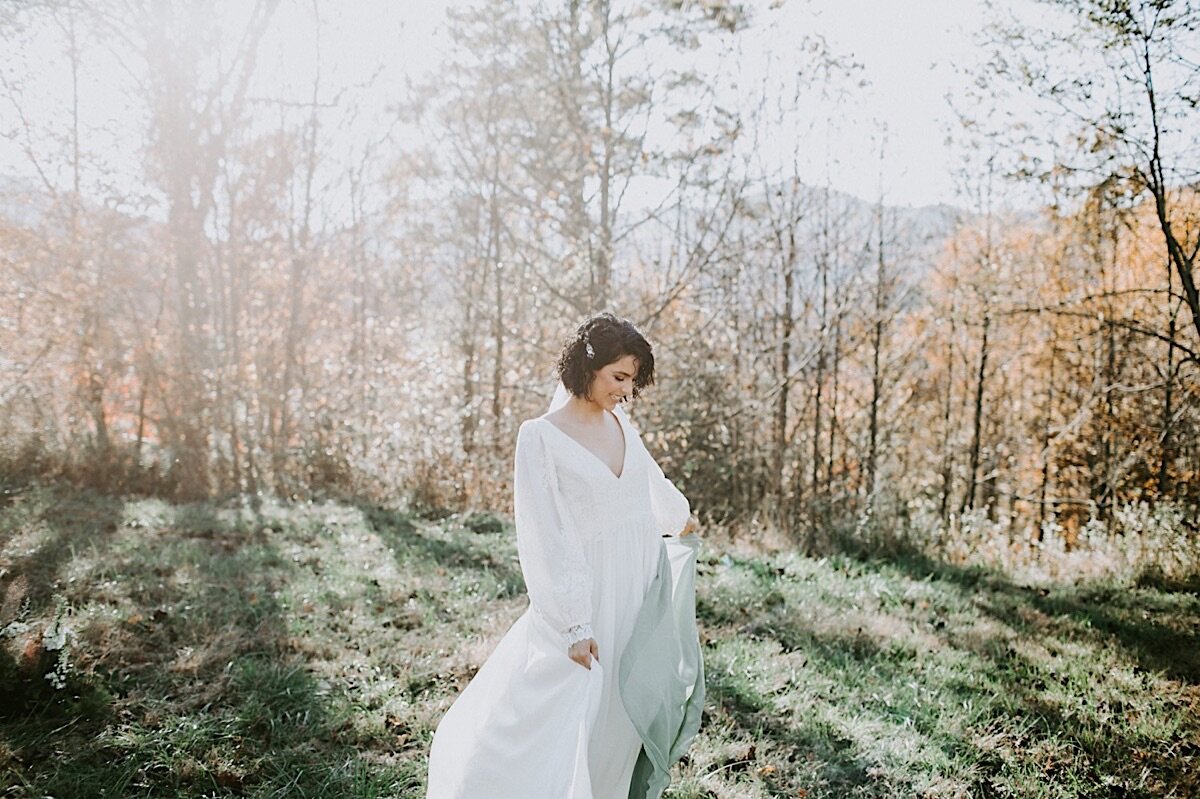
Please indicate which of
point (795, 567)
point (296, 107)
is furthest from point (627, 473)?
point (296, 107)

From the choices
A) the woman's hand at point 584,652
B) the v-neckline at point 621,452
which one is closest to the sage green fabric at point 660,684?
the woman's hand at point 584,652

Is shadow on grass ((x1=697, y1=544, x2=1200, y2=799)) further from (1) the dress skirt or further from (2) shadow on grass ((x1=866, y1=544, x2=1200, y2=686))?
(1) the dress skirt

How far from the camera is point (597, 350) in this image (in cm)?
296

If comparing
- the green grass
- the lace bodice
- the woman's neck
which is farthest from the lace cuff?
the green grass

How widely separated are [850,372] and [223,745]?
12357 millimetres

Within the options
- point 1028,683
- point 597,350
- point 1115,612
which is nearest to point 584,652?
point 597,350

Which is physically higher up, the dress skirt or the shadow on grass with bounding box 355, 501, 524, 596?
the dress skirt

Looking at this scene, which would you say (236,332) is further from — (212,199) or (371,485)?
(371,485)

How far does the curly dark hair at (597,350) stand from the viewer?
295 cm

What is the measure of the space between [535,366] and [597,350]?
8510 millimetres

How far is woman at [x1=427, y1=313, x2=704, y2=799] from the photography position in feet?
8.66

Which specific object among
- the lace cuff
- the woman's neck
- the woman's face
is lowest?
the lace cuff

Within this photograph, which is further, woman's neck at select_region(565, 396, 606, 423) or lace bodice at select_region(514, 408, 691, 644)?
woman's neck at select_region(565, 396, 606, 423)

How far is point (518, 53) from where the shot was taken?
10.4 meters
